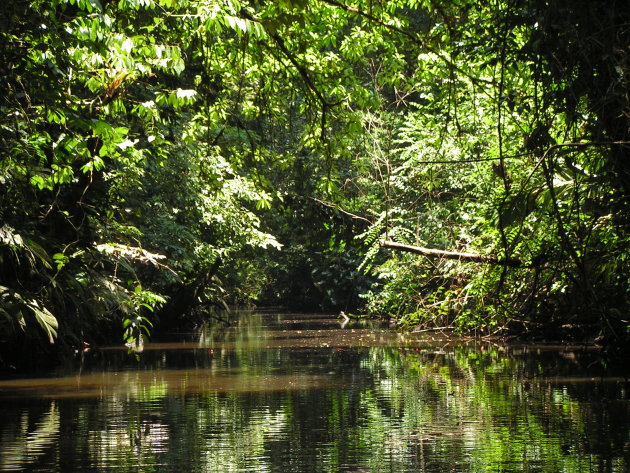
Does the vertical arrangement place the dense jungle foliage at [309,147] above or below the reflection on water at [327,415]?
above

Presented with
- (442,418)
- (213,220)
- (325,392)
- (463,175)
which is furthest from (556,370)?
(213,220)

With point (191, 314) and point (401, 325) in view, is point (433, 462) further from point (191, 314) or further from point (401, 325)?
point (191, 314)

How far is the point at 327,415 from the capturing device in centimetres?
938

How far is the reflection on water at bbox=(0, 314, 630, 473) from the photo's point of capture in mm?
6949

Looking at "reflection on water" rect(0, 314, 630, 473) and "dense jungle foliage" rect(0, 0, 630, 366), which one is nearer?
"dense jungle foliage" rect(0, 0, 630, 366)

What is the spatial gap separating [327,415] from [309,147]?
8873 mm

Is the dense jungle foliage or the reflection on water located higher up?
the dense jungle foliage

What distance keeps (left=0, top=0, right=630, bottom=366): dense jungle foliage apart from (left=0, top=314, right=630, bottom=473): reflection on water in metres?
0.91

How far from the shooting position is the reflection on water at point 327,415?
22.8 feet

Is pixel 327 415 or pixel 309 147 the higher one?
pixel 309 147

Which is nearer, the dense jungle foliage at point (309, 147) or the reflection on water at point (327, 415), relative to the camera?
the dense jungle foliage at point (309, 147)

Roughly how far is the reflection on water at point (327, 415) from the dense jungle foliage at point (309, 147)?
91 centimetres

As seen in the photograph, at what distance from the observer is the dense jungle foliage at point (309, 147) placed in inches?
239

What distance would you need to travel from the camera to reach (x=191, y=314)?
30406 millimetres
